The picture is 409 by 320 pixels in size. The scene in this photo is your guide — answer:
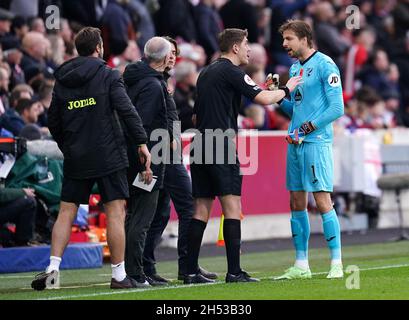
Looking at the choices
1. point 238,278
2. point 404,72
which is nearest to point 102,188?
point 238,278

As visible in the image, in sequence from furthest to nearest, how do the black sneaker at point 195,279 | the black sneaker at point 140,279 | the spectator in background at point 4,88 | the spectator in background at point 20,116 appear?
the spectator in background at point 4,88
the spectator in background at point 20,116
the black sneaker at point 195,279
the black sneaker at point 140,279

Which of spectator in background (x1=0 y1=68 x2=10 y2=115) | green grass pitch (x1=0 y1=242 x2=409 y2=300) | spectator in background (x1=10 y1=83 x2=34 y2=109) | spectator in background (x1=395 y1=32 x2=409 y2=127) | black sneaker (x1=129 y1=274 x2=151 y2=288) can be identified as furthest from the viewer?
spectator in background (x1=395 y1=32 x2=409 y2=127)

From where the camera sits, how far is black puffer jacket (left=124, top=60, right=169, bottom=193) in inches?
443

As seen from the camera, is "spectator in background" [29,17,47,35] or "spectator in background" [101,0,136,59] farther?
"spectator in background" [101,0,136,59]

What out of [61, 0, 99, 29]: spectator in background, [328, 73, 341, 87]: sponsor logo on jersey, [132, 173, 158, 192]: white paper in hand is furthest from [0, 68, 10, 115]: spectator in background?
[328, 73, 341, 87]: sponsor logo on jersey

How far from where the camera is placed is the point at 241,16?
22359 millimetres

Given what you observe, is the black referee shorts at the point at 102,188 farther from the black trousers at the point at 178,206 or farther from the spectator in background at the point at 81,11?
the spectator in background at the point at 81,11

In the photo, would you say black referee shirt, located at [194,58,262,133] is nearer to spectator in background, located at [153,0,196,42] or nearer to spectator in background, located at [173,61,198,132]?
spectator in background, located at [173,61,198,132]

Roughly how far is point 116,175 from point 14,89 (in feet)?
18.0

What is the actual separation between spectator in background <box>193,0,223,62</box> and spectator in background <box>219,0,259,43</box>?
356mm

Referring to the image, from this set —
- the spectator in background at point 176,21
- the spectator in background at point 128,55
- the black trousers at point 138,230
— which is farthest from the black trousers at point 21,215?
the spectator in background at point 176,21

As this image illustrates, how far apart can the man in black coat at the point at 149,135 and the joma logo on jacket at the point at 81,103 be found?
2.21ft

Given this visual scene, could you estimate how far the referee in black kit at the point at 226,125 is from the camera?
11.1 metres
